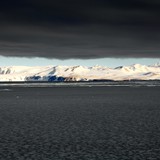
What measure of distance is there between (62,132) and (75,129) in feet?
8.99

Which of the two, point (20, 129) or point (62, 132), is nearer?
point (62, 132)

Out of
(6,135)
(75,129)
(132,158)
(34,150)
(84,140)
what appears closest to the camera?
(132,158)

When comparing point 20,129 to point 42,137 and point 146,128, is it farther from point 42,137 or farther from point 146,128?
point 146,128

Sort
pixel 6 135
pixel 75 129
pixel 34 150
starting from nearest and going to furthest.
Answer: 1. pixel 34 150
2. pixel 6 135
3. pixel 75 129

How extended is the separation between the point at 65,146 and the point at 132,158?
6.76m

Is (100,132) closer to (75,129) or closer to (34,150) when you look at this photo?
(75,129)

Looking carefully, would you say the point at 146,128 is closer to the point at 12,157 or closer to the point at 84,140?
the point at 84,140

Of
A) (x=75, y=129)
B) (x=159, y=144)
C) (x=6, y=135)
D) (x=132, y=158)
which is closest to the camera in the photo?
(x=132, y=158)

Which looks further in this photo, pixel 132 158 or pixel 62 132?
pixel 62 132

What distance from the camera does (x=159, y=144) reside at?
32500 millimetres

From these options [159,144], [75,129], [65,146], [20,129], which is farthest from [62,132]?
[159,144]

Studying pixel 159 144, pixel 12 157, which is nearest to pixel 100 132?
pixel 159 144

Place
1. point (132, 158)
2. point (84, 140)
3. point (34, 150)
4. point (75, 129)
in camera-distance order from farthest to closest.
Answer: point (75, 129) < point (84, 140) < point (34, 150) < point (132, 158)

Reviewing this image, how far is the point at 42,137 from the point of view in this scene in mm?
37000
